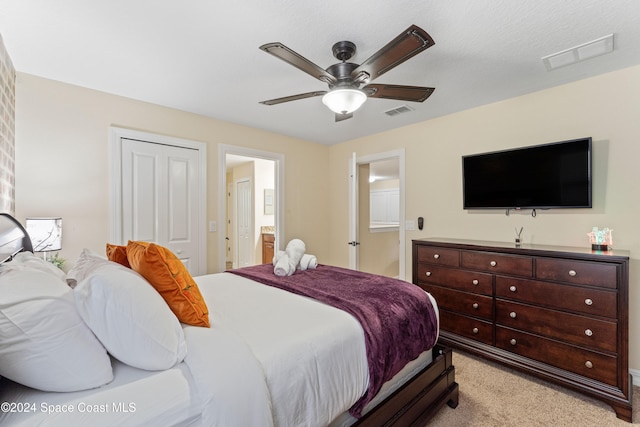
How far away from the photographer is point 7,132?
205cm

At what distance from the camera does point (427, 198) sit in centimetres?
353

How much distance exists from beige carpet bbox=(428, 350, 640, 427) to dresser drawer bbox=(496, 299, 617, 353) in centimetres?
41

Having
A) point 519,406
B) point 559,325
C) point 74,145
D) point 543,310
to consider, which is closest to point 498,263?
point 543,310

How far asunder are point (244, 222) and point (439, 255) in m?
4.50

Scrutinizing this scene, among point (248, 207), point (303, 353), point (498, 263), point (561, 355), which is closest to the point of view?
point (303, 353)

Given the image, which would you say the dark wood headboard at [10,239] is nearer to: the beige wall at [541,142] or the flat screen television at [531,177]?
the beige wall at [541,142]

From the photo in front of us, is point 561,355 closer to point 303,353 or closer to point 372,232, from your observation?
point 303,353

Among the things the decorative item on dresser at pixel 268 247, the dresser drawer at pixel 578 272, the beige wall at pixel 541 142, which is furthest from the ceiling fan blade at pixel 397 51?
the decorative item on dresser at pixel 268 247

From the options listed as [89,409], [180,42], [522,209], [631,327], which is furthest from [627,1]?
[89,409]

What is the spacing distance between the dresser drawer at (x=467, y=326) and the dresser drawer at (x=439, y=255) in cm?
50

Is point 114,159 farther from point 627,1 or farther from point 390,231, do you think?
point 390,231

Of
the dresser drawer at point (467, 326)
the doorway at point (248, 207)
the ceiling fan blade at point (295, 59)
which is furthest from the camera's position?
the doorway at point (248, 207)

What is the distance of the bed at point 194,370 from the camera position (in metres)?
0.83

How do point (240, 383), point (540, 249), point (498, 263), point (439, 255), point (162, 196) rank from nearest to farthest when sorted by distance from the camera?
point (240, 383) < point (540, 249) < point (498, 263) < point (439, 255) < point (162, 196)
